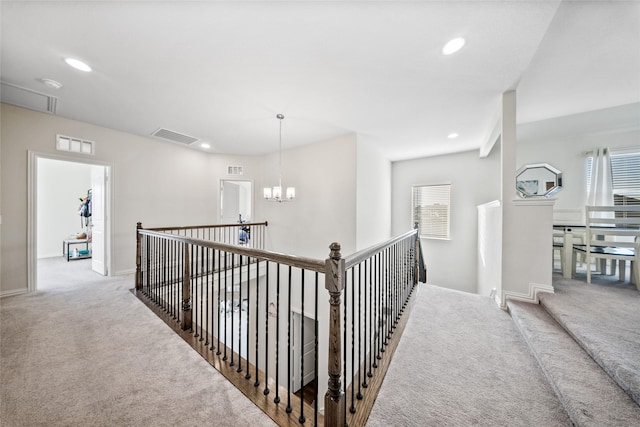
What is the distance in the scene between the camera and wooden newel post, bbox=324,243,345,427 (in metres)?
1.19

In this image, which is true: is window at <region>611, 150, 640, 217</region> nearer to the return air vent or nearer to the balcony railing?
the balcony railing

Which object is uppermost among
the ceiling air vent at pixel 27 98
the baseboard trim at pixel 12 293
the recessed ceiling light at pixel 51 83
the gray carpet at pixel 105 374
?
the recessed ceiling light at pixel 51 83

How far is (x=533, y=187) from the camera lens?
4715 mm

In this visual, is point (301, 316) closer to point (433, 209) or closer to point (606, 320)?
point (606, 320)

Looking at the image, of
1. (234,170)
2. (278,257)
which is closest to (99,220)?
(234,170)

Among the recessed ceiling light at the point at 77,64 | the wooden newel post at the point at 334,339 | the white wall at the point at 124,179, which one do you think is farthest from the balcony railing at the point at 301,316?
the recessed ceiling light at the point at 77,64

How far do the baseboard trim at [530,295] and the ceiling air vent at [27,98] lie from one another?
641 centimetres

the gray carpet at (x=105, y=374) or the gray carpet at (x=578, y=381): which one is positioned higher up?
the gray carpet at (x=578, y=381)

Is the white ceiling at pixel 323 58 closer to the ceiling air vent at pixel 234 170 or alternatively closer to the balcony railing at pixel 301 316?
the balcony railing at pixel 301 316

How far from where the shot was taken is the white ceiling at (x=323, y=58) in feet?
5.85

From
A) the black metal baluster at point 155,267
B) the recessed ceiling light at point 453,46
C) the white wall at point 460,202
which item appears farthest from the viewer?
the white wall at point 460,202

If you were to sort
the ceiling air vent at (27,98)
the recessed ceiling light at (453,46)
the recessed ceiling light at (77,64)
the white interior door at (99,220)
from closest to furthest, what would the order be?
1. the recessed ceiling light at (453,46)
2. the recessed ceiling light at (77,64)
3. the ceiling air vent at (27,98)
4. the white interior door at (99,220)

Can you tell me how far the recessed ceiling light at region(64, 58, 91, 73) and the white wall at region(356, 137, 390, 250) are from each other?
383 cm

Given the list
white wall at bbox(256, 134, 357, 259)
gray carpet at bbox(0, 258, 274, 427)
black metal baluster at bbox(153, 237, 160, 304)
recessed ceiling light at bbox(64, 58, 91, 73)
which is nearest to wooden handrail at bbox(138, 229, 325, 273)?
gray carpet at bbox(0, 258, 274, 427)
